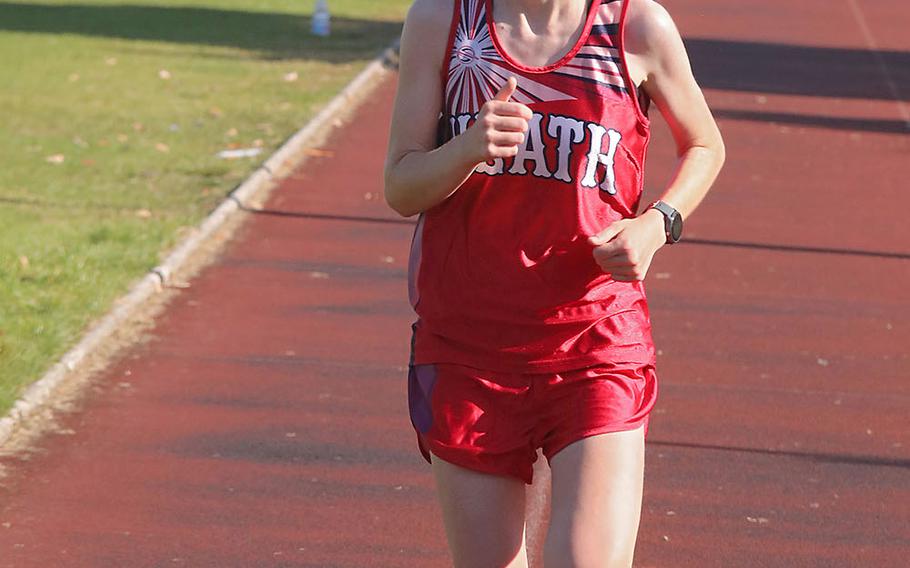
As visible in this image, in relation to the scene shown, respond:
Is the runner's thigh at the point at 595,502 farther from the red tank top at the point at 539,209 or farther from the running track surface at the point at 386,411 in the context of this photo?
the running track surface at the point at 386,411

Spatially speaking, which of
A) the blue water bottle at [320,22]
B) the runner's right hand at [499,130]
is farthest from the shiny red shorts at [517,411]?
the blue water bottle at [320,22]

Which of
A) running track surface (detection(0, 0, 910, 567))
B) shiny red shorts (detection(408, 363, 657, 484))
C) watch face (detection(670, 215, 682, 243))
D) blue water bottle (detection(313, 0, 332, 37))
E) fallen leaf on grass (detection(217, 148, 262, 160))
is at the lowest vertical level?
blue water bottle (detection(313, 0, 332, 37))

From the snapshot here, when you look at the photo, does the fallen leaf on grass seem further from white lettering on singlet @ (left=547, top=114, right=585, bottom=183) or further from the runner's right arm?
white lettering on singlet @ (left=547, top=114, right=585, bottom=183)

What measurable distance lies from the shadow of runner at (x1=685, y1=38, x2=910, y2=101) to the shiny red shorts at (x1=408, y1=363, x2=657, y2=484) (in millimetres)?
15956

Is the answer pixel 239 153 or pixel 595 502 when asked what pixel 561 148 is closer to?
pixel 595 502

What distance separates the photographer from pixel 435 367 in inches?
137

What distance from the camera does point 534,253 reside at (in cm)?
339

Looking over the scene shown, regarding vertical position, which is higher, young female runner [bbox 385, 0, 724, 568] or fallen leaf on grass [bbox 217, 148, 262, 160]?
young female runner [bbox 385, 0, 724, 568]

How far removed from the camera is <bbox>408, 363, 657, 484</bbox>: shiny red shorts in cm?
340

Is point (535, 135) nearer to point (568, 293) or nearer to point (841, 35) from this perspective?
point (568, 293)

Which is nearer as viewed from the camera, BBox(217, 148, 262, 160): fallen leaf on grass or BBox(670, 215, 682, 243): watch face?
BBox(670, 215, 682, 243): watch face

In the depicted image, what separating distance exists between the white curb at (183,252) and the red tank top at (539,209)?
3.56 m

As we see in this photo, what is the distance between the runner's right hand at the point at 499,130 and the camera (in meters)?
3.11

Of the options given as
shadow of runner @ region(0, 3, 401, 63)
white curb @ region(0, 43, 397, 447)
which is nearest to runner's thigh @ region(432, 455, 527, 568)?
white curb @ region(0, 43, 397, 447)
